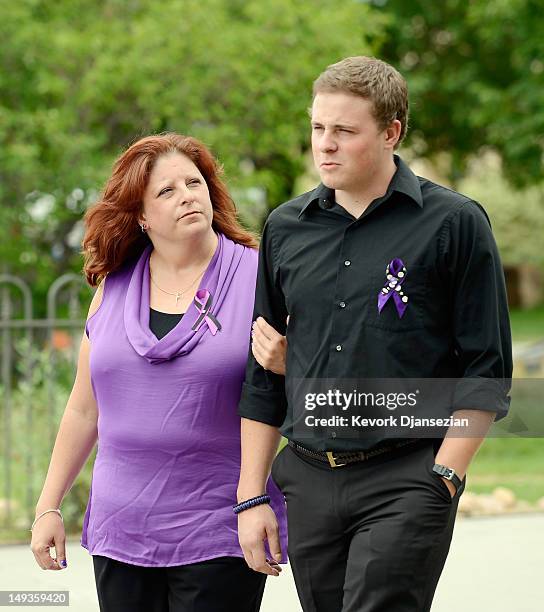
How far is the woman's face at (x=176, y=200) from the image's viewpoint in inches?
139

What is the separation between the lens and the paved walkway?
231 inches

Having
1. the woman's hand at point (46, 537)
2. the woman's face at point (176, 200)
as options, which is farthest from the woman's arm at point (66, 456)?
the woman's face at point (176, 200)

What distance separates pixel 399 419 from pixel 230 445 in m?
0.63

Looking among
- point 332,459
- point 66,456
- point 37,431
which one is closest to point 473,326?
point 332,459

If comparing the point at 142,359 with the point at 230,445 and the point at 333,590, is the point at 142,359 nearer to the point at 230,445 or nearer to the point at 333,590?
the point at 230,445

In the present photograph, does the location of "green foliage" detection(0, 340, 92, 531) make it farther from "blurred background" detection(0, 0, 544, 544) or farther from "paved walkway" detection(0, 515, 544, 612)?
"blurred background" detection(0, 0, 544, 544)

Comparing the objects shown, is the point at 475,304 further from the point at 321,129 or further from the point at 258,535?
the point at 258,535

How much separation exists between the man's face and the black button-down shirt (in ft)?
0.28

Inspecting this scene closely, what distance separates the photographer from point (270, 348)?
3203 millimetres

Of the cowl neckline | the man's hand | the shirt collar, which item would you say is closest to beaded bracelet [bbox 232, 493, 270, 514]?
the man's hand

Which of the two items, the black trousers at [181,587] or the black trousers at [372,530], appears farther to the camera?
the black trousers at [181,587]

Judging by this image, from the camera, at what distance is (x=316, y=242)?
10.2 feet

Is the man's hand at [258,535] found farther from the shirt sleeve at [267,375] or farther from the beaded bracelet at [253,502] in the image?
the shirt sleeve at [267,375]

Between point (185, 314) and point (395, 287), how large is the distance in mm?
771
